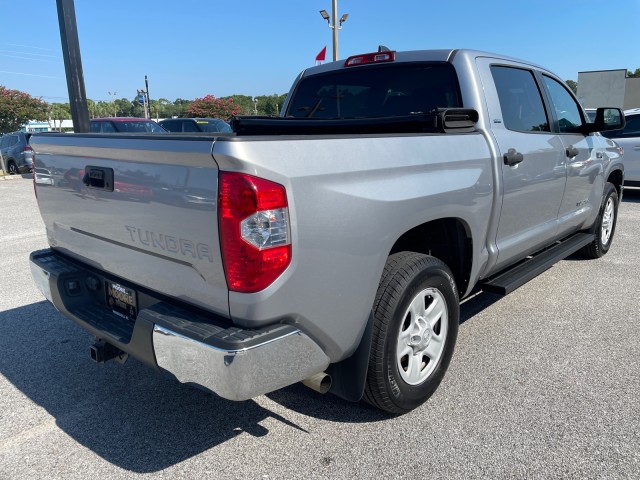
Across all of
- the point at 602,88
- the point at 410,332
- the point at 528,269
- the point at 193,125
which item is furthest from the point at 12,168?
the point at 602,88

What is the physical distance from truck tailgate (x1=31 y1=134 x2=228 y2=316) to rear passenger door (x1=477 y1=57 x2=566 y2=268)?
6.59 ft

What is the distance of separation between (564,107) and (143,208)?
3893mm

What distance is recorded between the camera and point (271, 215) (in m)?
1.91

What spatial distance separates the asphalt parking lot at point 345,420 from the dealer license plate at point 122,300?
61 cm

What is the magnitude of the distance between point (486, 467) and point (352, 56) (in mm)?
3014

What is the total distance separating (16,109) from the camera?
3150 cm

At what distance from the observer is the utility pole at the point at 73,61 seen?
6266 millimetres

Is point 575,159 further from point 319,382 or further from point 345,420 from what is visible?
point 319,382

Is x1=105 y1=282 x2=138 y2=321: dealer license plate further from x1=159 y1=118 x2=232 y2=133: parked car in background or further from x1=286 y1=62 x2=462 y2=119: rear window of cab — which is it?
x1=159 y1=118 x2=232 y2=133: parked car in background

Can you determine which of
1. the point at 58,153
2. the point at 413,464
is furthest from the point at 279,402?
the point at 58,153

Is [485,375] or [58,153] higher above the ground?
[58,153]

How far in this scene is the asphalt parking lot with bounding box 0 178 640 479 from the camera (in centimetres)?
238

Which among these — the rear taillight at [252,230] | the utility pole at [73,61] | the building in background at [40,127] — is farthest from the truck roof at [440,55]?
the building in background at [40,127]

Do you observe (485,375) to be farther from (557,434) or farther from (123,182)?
(123,182)
